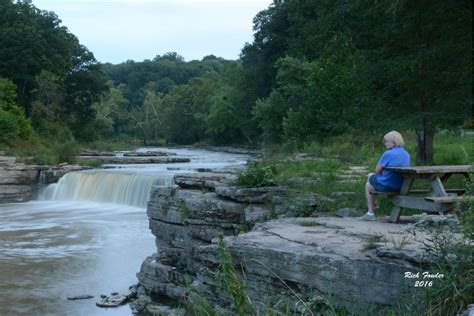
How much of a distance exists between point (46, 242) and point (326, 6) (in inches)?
427

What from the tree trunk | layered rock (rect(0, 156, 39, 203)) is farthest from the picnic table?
layered rock (rect(0, 156, 39, 203))

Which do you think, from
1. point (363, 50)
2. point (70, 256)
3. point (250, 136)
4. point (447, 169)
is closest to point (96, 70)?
point (250, 136)

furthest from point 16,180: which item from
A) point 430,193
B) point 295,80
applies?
point 430,193

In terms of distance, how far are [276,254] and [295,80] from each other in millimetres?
27431

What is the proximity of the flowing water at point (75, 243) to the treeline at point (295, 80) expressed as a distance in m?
6.18

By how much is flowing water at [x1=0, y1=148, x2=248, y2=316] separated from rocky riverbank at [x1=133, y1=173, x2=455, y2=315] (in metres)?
1.42

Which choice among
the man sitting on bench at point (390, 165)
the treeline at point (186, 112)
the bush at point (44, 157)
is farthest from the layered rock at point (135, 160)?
the man sitting on bench at point (390, 165)

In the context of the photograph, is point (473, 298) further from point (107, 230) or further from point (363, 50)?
point (107, 230)

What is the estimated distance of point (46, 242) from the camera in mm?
17000

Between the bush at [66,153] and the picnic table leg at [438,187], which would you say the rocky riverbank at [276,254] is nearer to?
the picnic table leg at [438,187]

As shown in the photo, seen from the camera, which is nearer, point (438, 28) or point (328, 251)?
point (328, 251)

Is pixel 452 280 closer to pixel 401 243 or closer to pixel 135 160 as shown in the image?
pixel 401 243

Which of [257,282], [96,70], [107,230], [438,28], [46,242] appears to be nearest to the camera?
[257,282]

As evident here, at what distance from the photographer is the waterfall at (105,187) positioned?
24.2 metres
